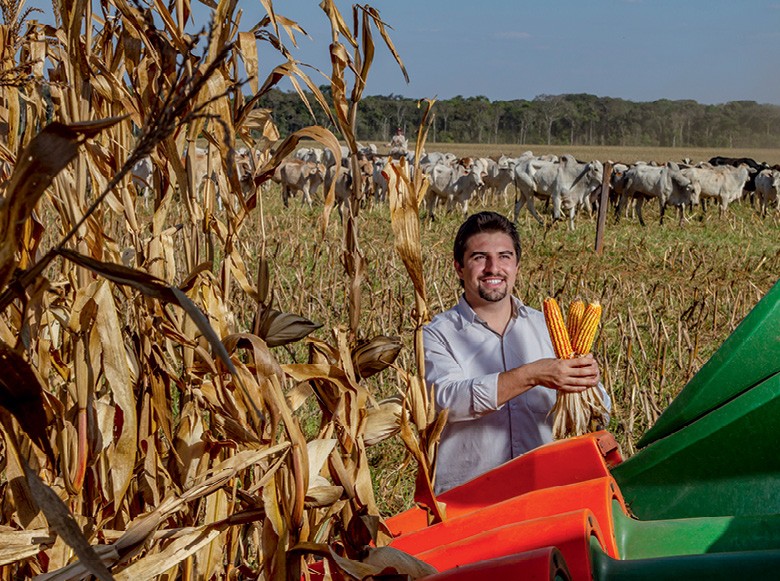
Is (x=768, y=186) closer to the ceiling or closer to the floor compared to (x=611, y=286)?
closer to the ceiling

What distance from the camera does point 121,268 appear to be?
1008mm

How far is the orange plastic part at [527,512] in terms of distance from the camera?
1.75 meters

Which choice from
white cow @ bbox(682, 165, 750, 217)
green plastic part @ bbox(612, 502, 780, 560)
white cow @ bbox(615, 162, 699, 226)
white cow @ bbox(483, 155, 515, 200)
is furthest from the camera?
white cow @ bbox(483, 155, 515, 200)

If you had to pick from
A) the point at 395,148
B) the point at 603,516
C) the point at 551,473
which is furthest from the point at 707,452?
the point at 395,148

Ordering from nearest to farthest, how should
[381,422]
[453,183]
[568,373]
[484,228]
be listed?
1. [381,422]
2. [568,373]
3. [484,228]
4. [453,183]

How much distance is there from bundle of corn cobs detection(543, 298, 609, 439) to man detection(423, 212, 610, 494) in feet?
0.31

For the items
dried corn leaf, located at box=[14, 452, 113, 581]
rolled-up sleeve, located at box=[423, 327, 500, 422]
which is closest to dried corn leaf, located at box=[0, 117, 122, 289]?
dried corn leaf, located at box=[14, 452, 113, 581]

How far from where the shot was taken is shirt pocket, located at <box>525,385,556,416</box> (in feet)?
9.86

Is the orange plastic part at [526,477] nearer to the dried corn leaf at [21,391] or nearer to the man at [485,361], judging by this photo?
the man at [485,361]

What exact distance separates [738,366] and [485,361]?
1.03 meters

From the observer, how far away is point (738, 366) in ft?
7.10

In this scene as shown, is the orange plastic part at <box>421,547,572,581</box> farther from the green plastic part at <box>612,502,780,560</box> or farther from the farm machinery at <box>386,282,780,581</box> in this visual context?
the green plastic part at <box>612,502,780,560</box>

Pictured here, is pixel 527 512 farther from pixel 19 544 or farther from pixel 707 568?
pixel 19 544

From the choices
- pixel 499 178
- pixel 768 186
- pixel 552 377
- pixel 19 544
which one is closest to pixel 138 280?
pixel 19 544
